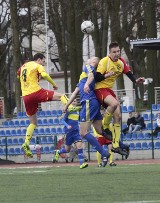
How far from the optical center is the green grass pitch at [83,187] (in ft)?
31.9

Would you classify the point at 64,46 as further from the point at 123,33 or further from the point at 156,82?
the point at 156,82

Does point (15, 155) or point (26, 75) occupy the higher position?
point (26, 75)

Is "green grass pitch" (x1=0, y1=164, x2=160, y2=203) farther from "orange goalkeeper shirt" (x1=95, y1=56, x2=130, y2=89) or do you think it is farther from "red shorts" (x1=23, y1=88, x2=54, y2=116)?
"red shorts" (x1=23, y1=88, x2=54, y2=116)

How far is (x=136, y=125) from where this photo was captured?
32.2 meters

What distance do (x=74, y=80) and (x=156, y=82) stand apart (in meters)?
5.41

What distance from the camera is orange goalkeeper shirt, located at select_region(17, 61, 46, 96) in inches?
706

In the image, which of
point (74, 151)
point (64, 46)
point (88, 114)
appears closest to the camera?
point (88, 114)

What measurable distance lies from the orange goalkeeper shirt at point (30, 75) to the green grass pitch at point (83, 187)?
418cm

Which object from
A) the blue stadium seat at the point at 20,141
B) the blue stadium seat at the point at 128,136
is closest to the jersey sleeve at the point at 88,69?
the blue stadium seat at the point at 128,136

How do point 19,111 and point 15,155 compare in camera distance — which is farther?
point 19,111

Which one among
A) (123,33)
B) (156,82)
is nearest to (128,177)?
(156,82)

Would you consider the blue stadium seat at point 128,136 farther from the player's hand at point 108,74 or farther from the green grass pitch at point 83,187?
the green grass pitch at point 83,187

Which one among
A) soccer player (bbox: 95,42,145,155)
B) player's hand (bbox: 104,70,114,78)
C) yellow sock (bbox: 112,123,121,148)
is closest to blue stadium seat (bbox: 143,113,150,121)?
yellow sock (bbox: 112,123,121,148)

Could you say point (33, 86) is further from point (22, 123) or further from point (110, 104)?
point (22, 123)
